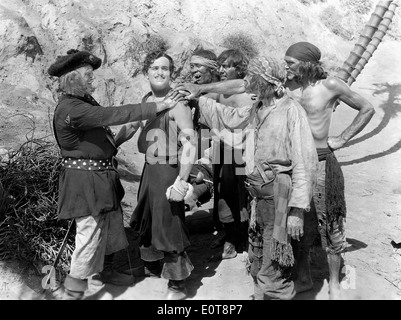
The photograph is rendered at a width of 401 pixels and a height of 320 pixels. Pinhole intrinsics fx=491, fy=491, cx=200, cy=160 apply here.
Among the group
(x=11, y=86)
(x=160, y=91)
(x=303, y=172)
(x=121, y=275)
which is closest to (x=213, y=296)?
(x=121, y=275)

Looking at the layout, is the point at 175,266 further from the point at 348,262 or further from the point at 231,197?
the point at 348,262

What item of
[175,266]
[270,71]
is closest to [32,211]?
[175,266]

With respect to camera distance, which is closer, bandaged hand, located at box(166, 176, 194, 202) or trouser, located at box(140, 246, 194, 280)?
bandaged hand, located at box(166, 176, 194, 202)

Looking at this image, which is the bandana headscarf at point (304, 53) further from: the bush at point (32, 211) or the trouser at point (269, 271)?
the bush at point (32, 211)

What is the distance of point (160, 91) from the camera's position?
385 cm

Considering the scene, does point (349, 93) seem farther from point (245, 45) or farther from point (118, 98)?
point (245, 45)

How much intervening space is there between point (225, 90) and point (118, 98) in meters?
6.75

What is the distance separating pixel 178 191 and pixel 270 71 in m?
1.09

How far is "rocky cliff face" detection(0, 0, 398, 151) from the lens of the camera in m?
9.32

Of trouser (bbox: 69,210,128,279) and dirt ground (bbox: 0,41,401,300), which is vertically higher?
trouser (bbox: 69,210,128,279)

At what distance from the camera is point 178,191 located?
11.9 feet

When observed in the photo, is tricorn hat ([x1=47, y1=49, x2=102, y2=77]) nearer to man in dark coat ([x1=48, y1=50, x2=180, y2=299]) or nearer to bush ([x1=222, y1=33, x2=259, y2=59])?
man in dark coat ([x1=48, y1=50, x2=180, y2=299])

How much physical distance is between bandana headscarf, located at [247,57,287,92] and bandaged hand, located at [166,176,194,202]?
95 cm

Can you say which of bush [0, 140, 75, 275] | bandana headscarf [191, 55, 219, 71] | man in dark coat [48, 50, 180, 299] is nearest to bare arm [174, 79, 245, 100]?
bandana headscarf [191, 55, 219, 71]
